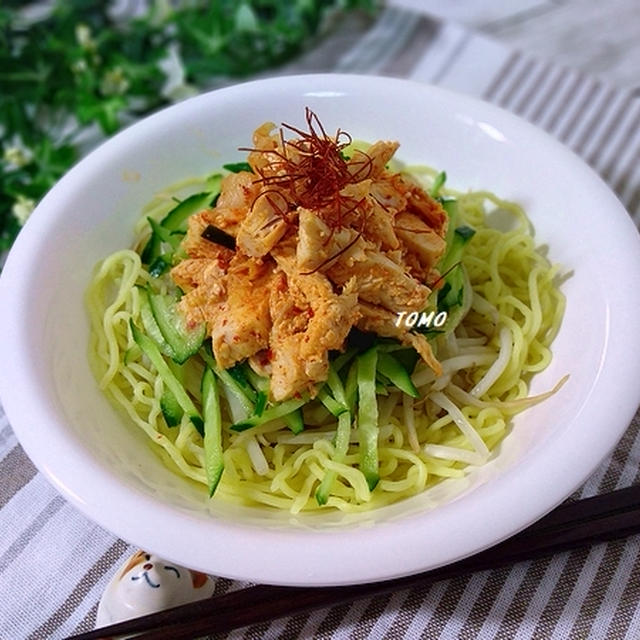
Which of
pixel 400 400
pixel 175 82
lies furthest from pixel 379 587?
pixel 175 82

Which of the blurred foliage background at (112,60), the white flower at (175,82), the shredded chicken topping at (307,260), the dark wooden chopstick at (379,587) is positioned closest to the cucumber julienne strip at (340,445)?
the shredded chicken topping at (307,260)

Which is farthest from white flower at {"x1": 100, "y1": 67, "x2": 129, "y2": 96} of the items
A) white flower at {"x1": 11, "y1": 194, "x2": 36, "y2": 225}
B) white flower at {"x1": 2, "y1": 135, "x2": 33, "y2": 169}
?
white flower at {"x1": 11, "y1": 194, "x2": 36, "y2": 225}

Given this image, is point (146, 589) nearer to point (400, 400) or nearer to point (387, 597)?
point (387, 597)

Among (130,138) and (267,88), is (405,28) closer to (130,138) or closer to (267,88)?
(267,88)

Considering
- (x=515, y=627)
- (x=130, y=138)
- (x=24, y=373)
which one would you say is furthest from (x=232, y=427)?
(x=130, y=138)

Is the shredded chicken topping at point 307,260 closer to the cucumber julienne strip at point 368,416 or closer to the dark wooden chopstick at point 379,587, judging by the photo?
the cucumber julienne strip at point 368,416
